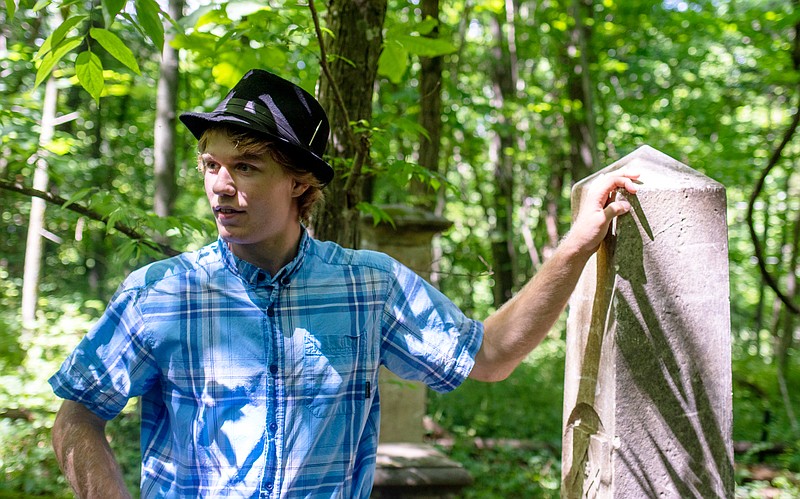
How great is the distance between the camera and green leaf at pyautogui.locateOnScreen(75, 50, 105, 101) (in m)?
1.74

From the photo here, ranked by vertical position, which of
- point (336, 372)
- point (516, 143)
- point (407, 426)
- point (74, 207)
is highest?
point (516, 143)

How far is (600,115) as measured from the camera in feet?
35.6

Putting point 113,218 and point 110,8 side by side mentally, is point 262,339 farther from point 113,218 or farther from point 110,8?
point 113,218

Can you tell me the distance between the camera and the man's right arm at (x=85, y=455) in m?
1.73

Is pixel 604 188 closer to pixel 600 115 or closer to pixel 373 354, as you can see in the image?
pixel 373 354

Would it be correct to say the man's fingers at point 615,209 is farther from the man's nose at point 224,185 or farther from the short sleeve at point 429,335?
the man's nose at point 224,185

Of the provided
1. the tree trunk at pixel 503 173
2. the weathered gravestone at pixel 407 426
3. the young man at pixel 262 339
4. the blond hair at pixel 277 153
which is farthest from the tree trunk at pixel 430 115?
the young man at pixel 262 339

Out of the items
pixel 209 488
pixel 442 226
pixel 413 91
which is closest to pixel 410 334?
pixel 209 488

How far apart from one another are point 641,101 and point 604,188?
30.0 ft

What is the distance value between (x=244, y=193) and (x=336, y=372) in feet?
1.73

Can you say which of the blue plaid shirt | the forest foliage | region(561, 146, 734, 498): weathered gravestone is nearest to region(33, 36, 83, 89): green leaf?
the blue plaid shirt

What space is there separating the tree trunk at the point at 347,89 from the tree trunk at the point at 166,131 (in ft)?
10.5

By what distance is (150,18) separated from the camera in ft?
5.05

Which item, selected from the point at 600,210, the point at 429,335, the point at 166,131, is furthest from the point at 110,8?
the point at 166,131
